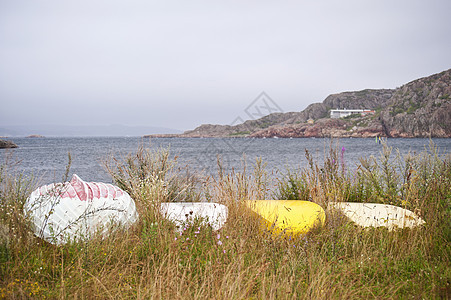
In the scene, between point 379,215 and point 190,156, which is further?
point 190,156

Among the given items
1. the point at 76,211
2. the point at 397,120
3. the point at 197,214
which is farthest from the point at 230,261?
the point at 397,120

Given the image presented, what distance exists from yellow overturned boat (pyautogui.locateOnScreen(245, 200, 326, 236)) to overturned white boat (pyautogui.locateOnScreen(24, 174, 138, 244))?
5.60ft

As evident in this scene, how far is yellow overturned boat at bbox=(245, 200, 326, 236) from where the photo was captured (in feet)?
14.9

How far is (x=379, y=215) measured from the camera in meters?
4.84

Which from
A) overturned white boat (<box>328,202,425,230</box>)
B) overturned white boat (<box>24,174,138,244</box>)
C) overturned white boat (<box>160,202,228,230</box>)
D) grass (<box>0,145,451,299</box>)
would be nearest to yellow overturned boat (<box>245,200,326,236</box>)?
grass (<box>0,145,451,299</box>)

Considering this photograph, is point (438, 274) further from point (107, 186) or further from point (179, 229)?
point (107, 186)

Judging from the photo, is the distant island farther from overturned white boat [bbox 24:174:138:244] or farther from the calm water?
overturned white boat [bbox 24:174:138:244]

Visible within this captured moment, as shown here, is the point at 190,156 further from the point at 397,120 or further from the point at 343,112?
the point at 343,112

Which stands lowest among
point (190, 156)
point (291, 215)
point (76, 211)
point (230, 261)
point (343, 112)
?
point (190, 156)

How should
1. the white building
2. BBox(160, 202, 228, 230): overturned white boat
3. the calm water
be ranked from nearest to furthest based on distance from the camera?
BBox(160, 202, 228, 230): overturned white boat < the calm water < the white building

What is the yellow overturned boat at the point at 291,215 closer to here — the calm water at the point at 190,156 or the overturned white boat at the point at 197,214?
the overturned white boat at the point at 197,214

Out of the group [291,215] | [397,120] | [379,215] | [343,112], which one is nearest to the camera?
[291,215]

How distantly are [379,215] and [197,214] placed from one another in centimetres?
256

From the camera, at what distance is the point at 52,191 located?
3.76 meters
